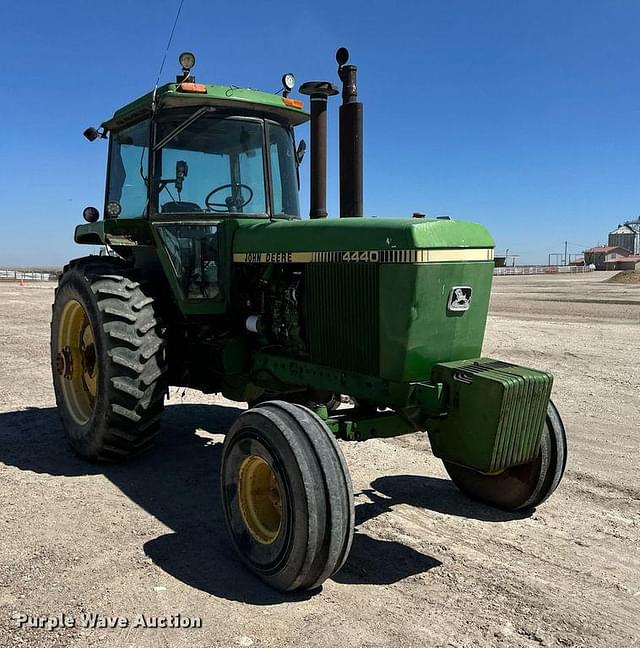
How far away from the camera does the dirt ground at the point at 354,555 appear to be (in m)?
3.15

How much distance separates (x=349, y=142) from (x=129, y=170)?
2.09m

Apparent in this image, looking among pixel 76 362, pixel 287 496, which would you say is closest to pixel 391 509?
pixel 287 496

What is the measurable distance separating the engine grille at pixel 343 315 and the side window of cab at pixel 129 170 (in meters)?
1.79

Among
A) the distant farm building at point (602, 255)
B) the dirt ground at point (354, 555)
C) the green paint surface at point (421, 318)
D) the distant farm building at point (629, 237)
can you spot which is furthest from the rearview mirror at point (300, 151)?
the distant farm building at point (629, 237)

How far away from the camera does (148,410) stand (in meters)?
5.11

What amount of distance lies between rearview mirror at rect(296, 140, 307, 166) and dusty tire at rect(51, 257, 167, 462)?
1.70 meters

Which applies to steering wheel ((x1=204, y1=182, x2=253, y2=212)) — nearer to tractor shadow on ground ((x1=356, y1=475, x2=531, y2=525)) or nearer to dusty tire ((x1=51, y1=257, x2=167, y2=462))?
dusty tire ((x1=51, y1=257, x2=167, y2=462))

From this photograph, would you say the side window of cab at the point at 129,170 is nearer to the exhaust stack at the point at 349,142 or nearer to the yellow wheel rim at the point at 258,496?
the exhaust stack at the point at 349,142

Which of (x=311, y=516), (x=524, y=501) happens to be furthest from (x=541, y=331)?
(x=311, y=516)

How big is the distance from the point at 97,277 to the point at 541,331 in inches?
422

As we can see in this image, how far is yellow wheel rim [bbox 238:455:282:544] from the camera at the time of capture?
3801 millimetres

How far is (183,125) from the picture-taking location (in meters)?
5.23

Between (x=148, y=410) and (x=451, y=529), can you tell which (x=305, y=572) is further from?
(x=148, y=410)

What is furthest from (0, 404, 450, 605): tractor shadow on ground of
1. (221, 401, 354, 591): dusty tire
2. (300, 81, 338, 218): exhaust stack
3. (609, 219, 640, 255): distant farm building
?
(609, 219, 640, 255): distant farm building
